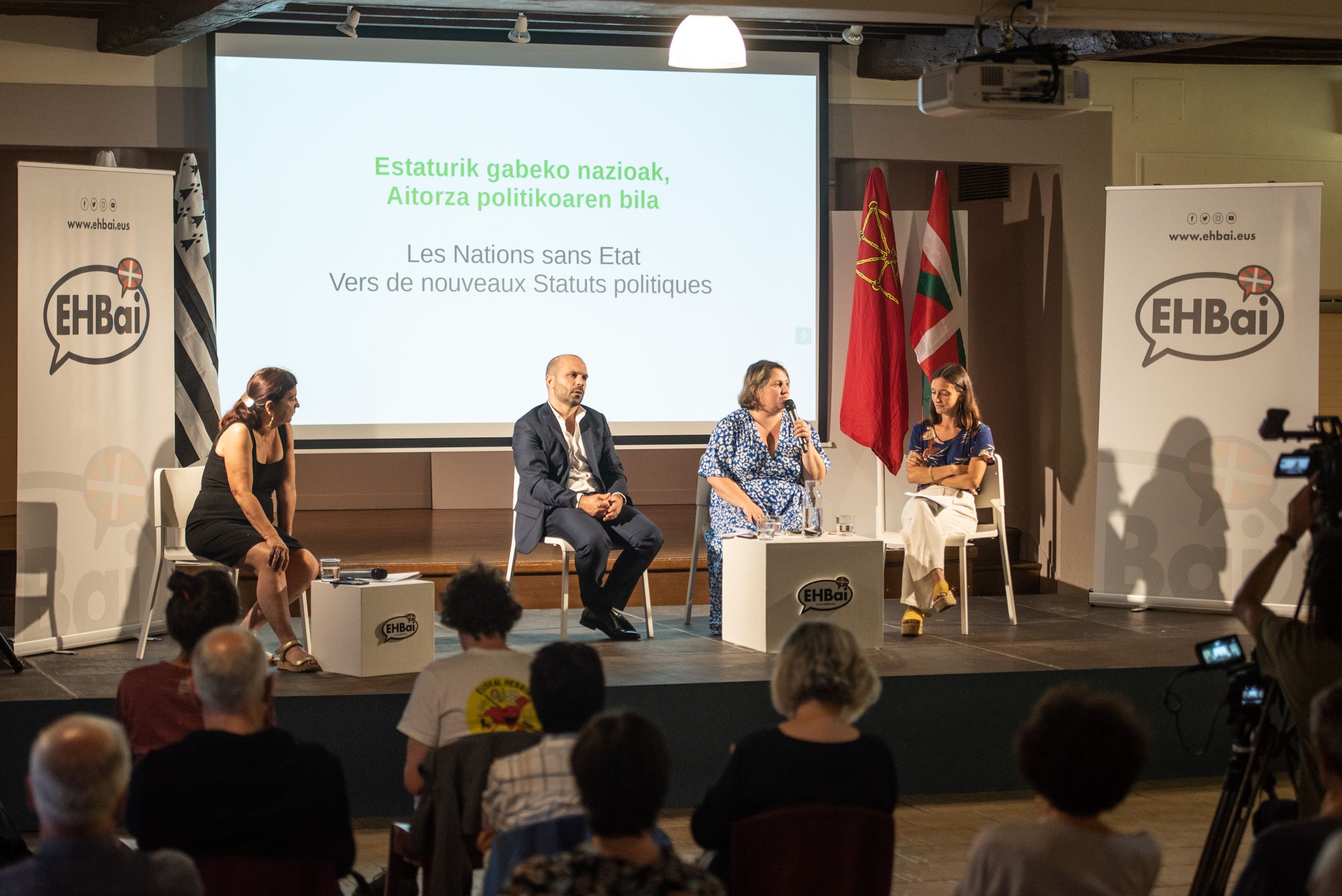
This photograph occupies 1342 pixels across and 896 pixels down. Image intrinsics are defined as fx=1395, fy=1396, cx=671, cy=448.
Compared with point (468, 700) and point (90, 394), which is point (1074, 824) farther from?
point (90, 394)

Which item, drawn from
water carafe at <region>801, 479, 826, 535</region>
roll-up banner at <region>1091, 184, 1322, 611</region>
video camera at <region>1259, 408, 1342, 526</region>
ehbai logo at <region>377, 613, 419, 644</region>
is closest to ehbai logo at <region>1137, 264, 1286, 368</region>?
roll-up banner at <region>1091, 184, 1322, 611</region>

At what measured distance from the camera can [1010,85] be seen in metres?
4.78

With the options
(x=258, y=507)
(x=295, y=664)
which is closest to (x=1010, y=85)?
(x=258, y=507)

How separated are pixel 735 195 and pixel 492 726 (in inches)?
169

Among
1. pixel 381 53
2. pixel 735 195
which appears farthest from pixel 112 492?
pixel 735 195

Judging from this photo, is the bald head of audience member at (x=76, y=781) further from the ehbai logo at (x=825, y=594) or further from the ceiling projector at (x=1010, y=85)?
the ceiling projector at (x=1010, y=85)

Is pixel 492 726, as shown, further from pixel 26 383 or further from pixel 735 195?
pixel 735 195

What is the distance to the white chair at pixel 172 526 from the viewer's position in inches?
198

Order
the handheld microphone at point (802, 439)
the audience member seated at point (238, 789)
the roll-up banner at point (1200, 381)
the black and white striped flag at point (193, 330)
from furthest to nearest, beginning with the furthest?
the roll-up banner at point (1200, 381)
the black and white striped flag at point (193, 330)
the handheld microphone at point (802, 439)
the audience member seated at point (238, 789)

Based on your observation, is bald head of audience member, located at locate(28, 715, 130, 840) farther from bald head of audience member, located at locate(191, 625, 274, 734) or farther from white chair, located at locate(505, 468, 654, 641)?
white chair, located at locate(505, 468, 654, 641)

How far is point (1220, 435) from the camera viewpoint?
6035 millimetres

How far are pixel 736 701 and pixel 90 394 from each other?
9.09 ft

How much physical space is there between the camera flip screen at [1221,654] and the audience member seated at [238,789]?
5.53ft

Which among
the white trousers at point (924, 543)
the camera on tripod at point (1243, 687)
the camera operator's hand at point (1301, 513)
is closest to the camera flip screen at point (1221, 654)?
the camera on tripod at point (1243, 687)
